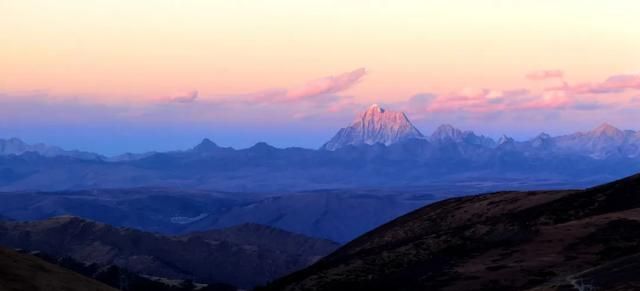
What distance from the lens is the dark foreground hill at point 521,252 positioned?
6762 cm

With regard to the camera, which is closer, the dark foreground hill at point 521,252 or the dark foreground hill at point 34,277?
the dark foreground hill at point 34,277

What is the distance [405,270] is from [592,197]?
3478 centimetres

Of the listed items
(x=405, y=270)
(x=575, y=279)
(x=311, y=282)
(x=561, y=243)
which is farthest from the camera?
(x=311, y=282)

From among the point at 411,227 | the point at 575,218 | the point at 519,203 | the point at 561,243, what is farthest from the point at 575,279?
the point at 411,227

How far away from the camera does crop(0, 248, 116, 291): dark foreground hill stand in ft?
146

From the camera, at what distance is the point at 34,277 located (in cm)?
4666

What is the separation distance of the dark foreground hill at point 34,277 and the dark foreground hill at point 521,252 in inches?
1267

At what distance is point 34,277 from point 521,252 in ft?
171

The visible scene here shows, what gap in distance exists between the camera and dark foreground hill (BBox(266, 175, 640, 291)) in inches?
2662

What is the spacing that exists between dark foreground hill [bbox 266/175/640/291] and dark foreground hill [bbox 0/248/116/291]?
32183 mm

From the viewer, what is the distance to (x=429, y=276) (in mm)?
82125

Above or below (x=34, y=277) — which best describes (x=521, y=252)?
below

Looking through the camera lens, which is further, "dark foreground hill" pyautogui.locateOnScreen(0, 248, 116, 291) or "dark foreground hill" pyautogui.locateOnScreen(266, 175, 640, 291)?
"dark foreground hill" pyautogui.locateOnScreen(266, 175, 640, 291)

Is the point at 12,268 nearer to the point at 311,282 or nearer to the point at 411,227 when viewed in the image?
the point at 311,282
